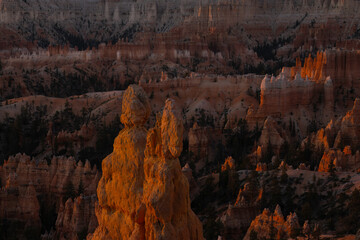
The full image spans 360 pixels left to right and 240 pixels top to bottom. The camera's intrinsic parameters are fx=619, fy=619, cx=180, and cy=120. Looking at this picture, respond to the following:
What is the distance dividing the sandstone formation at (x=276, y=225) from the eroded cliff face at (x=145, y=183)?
10692mm

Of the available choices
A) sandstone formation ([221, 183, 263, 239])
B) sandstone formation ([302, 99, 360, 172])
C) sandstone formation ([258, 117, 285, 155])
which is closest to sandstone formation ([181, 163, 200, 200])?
sandstone formation ([221, 183, 263, 239])

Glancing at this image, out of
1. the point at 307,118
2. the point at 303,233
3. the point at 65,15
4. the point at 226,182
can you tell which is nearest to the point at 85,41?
the point at 65,15

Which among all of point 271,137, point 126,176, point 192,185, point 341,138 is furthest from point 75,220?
point 271,137

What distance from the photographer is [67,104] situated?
218 ft

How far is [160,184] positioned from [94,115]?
2078 inches

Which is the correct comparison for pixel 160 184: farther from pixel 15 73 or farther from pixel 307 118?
pixel 15 73

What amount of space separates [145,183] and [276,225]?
12273 millimetres

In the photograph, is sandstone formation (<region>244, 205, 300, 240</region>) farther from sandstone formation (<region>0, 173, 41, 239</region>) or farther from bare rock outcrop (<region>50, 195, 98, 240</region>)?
sandstone formation (<region>0, 173, 41, 239</region>)

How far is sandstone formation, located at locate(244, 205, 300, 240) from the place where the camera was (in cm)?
2223

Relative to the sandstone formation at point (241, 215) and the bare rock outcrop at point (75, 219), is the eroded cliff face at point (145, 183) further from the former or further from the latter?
the bare rock outcrop at point (75, 219)

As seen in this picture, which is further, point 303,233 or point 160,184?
point 303,233

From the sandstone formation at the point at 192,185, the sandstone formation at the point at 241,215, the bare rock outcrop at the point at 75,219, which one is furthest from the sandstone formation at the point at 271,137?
the bare rock outcrop at the point at 75,219

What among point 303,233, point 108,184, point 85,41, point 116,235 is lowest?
point 85,41

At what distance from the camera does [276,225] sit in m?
23.0
